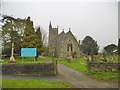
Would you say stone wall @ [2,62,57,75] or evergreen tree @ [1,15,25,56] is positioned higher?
evergreen tree @ [1,15,25,56]

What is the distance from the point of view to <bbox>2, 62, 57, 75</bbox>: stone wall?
1888cm

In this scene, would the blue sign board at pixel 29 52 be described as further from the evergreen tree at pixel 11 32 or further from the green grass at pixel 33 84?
the evergreen tree at pixel 11 32

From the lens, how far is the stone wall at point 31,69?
18875 mm

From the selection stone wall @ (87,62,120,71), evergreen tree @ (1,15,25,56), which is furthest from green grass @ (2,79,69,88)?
evergreen tree @ (1,15,25,56)

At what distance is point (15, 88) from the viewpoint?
11.3 meters

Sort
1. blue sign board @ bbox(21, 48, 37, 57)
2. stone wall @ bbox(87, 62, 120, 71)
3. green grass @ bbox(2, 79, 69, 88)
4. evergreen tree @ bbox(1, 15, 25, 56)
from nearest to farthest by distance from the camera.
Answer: green grass @ bbox(2, 79, 69, 88)
stone wall @ bbox(87, 62, 120, 71)
blue sign board @ bbox(21, 48, 37, 57)
evergreen tree @ bbox(1, 15, 25, 56)

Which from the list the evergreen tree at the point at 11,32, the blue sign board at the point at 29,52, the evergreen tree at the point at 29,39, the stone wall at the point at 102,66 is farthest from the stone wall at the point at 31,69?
the evergreen tree at the point at 11,32

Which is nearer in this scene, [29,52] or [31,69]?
[31,69]

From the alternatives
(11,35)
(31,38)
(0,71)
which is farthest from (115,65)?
(11,35)

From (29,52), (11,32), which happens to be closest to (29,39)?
(11,32)

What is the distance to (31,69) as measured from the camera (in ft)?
62.2

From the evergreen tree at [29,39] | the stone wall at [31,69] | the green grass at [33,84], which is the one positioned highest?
the evergreen tree at [29,39]

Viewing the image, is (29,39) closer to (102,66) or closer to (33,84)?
(102,66)

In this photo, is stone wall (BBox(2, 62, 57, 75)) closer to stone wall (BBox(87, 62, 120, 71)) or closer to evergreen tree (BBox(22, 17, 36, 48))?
stone wall (BBox(87, 62, 120, 71))
